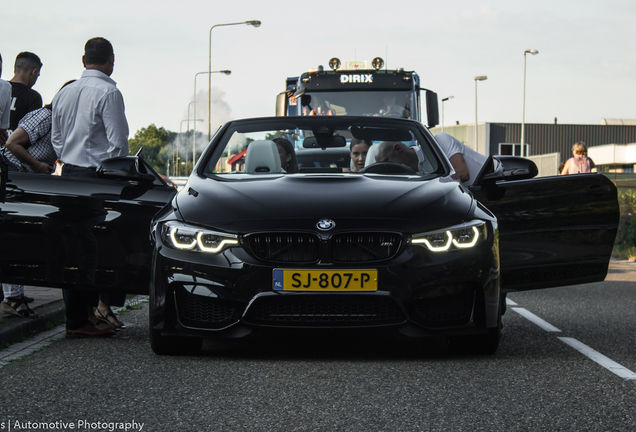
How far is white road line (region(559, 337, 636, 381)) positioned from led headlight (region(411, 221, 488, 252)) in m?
1.03

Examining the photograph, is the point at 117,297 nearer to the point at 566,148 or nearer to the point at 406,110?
the point at 406,110

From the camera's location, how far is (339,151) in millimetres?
10328

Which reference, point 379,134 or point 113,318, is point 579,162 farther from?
point 113,318

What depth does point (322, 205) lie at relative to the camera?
16.4 feet

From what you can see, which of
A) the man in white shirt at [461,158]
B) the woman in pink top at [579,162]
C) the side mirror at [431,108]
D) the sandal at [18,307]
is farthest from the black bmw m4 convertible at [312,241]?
the side mirror at [431,108]

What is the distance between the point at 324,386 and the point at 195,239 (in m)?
1.08

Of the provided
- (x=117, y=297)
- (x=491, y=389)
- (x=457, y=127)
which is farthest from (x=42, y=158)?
(x=457, y=127)

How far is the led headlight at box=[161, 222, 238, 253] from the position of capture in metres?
4.85

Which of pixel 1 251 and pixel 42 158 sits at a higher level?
pixel 42 158

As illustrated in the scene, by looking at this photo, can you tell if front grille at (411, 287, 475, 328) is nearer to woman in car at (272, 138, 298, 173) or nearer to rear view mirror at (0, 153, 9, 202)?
woman in car at (272, 138, 298, 173)

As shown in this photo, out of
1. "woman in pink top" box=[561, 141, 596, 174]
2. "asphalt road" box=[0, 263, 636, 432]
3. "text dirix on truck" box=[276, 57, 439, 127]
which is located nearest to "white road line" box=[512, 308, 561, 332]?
"asphalt road" box=[0, 263, 636, 432]

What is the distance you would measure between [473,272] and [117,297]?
280 centimetres

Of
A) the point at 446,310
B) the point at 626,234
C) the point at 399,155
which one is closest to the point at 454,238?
the point at 446,310

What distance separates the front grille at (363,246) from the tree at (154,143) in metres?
153
